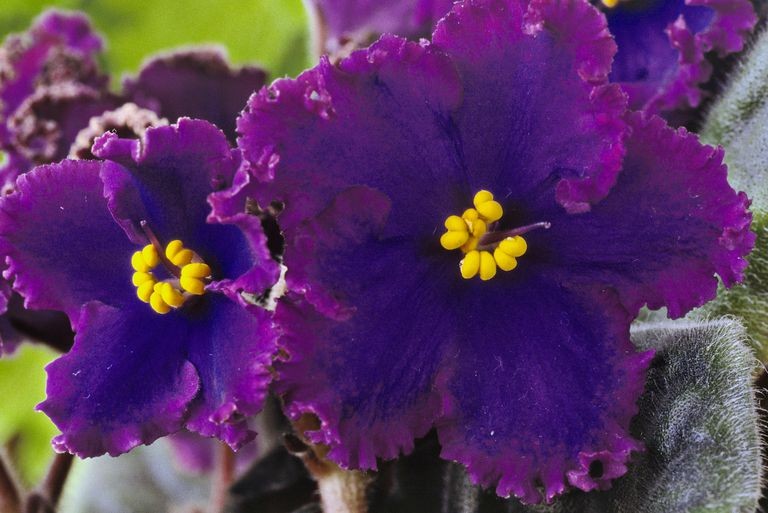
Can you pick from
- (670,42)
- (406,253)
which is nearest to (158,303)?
(406,253)

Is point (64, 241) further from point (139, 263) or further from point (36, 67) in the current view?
point (36, 67)

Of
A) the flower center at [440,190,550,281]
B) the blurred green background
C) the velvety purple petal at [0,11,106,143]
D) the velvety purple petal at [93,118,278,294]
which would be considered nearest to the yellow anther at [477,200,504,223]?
the flower center at [440,190,550,281]

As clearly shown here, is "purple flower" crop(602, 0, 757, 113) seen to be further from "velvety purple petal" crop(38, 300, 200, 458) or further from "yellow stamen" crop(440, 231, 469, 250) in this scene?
"velvety purple petal" crop(38, 300, 200, 458)

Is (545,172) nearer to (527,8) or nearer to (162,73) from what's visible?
(527,8)

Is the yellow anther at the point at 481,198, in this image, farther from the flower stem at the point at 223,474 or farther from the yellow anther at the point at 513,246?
the flower stem at the point at 223,474

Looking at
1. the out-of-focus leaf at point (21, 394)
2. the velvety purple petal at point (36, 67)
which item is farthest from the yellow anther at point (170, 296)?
the out-of-focus leaf at point (21, 394)

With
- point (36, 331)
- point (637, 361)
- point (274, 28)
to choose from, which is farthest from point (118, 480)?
point (637, 361)
